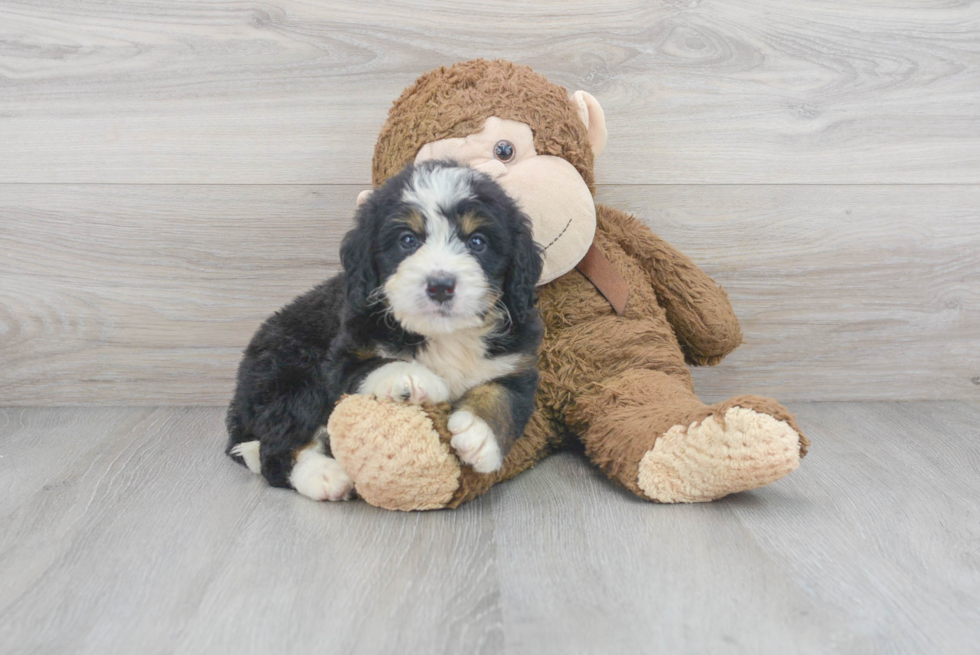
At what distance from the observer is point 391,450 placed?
4.80 ft

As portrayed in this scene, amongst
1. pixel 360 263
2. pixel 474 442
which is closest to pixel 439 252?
pixel 360 263

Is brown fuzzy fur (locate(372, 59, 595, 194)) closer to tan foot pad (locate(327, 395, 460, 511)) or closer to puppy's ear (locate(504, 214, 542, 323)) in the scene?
puppy's ear (locate(504, 214, 542, 323))

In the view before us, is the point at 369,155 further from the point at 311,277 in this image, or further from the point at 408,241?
the point at 408,241

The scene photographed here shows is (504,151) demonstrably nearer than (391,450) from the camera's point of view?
No

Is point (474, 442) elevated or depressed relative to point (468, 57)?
depressed

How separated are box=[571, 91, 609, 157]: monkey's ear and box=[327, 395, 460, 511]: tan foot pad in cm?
94

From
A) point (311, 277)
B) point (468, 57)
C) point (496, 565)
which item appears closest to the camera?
point (496, 565)

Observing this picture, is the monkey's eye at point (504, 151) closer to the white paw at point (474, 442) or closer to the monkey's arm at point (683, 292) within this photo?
the monkey's arm at point (683, 292)

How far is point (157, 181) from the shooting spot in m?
2.32

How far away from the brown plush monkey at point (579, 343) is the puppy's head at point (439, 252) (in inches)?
8.7

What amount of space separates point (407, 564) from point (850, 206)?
1.82 m

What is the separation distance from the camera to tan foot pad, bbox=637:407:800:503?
4.85 ft

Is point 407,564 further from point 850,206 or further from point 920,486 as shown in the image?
point 850,206

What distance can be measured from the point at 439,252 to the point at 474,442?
0.36 metres
